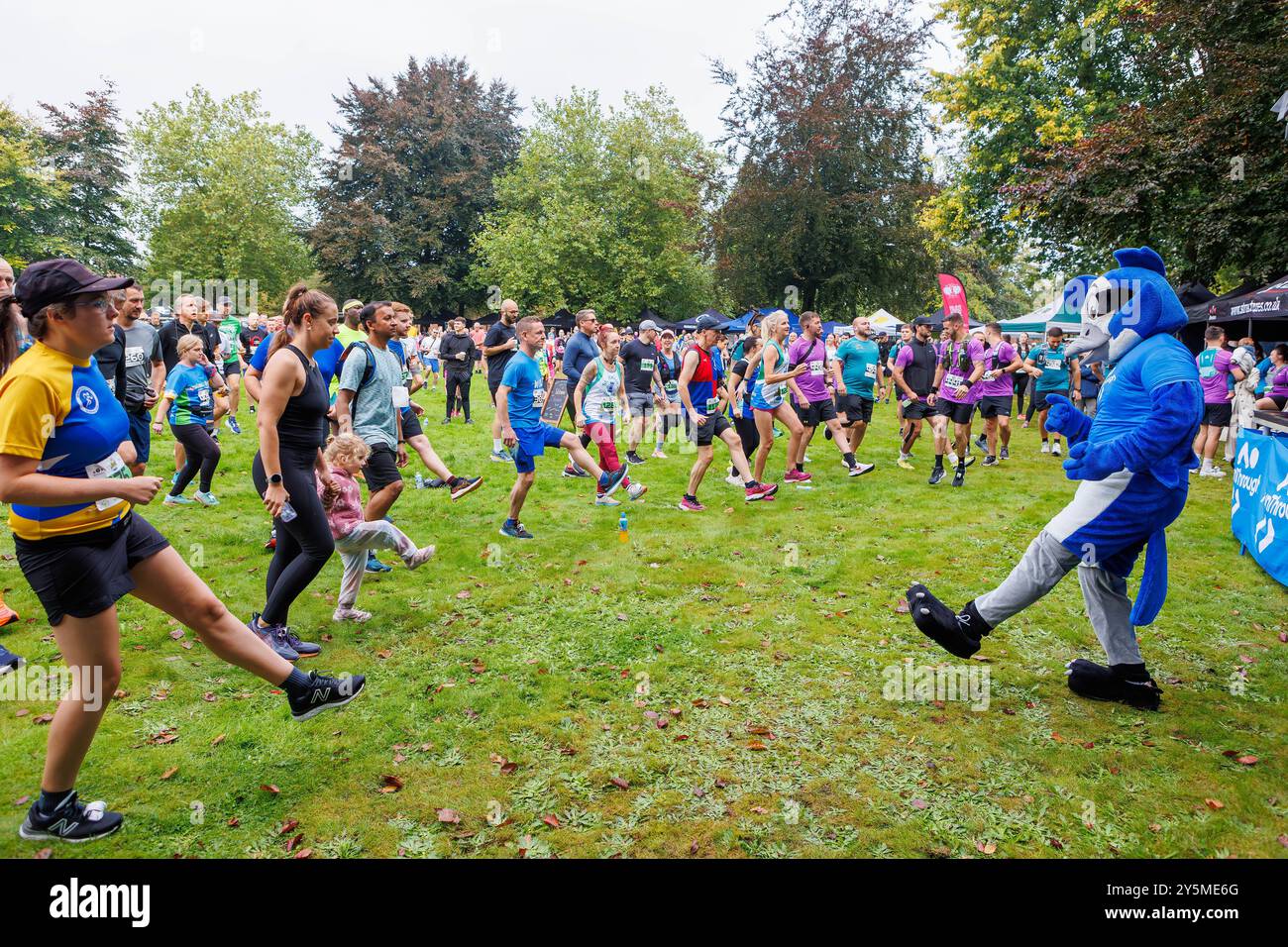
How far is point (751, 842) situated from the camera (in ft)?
10.3

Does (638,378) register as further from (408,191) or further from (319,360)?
(408,191)

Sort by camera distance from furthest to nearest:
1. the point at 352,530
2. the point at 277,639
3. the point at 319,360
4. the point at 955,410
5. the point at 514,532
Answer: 1. the point at 955,410
2. the point at 514,532
3. the point at 319,360
4. the point at 352,530
5. the point at 277,639

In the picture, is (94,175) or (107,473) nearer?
(107,473)

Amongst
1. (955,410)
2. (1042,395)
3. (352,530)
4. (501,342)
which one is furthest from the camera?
(1042,395)

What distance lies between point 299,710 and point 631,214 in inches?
1653

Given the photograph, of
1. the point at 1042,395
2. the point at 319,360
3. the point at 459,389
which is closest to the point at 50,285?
the point at 319,360

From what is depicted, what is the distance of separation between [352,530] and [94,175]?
5492 centimetres

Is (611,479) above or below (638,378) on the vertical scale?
below

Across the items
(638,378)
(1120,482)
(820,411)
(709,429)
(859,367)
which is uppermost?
(859,367)

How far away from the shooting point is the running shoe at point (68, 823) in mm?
3008

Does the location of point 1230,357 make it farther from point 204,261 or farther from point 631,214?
point 204,261

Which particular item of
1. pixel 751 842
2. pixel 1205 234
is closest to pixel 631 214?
pixel 1205 234

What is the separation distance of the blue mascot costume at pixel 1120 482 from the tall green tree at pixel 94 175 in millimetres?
54276

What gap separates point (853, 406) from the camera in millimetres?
11469
